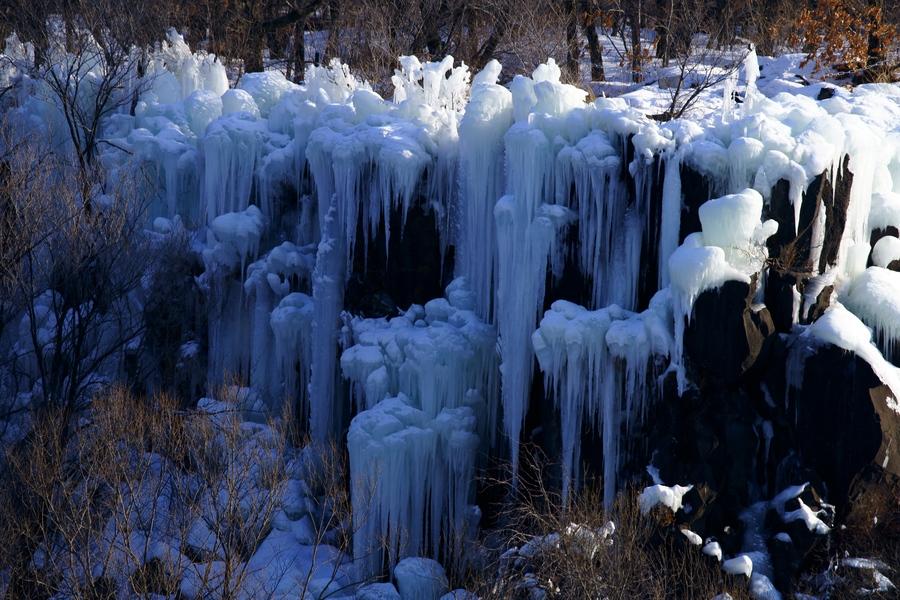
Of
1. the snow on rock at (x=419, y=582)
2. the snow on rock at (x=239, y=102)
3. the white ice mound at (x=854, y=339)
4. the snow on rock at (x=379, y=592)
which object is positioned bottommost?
the snow on rock at (x=379, y=592)

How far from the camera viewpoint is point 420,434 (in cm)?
1285

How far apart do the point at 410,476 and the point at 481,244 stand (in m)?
2.84

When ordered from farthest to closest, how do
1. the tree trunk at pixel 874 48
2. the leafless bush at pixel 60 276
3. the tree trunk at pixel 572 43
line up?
the tree trunk at pixel 572 43 < the tree trunk at pixel 874 48 < the leafless bush at pixel 60 276

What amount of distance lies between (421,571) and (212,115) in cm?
870

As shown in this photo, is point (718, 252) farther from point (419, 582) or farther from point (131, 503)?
point (131, 503)

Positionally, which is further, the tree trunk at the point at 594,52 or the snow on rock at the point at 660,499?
the tree trunk at the point at 594,52

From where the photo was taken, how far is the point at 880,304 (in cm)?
1148

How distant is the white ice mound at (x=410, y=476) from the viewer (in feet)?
41.7

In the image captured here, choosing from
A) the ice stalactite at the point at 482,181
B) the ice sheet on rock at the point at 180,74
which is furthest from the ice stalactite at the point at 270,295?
the ice sheet on rock at the point at 180,74

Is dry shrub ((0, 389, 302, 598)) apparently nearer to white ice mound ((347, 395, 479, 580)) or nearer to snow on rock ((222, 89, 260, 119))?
white ice mound ((347, 395, 479, 580))

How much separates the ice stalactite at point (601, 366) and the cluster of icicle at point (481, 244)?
0.07 feet

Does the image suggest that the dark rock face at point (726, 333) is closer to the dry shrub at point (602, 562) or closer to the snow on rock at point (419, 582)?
the dry shrub at point (602, 562)

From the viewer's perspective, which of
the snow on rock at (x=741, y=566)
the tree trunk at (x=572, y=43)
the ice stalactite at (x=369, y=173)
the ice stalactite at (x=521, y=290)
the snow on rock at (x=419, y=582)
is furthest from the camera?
the tree trunk at (x=572, y=43)

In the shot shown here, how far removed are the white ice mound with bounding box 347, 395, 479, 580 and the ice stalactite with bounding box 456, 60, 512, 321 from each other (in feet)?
5.01
